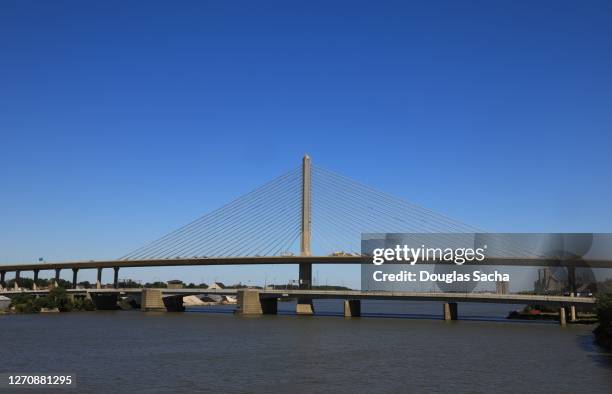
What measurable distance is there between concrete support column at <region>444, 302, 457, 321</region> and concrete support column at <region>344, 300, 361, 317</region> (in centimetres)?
1295

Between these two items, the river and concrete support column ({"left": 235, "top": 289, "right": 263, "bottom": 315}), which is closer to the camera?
the river

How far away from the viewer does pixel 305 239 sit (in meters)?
87.7

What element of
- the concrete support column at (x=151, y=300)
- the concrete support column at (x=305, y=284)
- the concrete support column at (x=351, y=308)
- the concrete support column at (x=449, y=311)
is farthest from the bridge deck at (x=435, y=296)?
the concrete support column at (x=151, y=300)

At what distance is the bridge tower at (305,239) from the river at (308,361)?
108 ft

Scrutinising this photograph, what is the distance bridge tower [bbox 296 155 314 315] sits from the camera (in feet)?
288

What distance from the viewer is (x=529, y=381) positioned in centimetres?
2927

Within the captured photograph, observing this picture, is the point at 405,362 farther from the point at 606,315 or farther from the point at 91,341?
the point at 91,341

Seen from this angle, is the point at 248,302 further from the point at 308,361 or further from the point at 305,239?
the point at 308,361

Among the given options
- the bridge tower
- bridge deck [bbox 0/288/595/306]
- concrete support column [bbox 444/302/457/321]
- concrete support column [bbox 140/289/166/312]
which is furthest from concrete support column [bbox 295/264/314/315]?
concrete support column [bbox 140/289/166/312]

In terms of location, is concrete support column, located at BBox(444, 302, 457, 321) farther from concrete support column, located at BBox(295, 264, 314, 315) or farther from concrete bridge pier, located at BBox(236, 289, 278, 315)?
concrete bridge pier, located at BBox(236, 289, 278, 315)

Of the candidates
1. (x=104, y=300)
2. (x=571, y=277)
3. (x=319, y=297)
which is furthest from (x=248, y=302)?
(x=571, y=277)

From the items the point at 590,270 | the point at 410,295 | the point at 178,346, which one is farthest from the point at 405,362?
the point at 590,270

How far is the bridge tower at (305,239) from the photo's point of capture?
87.8m

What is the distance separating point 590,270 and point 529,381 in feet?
206
